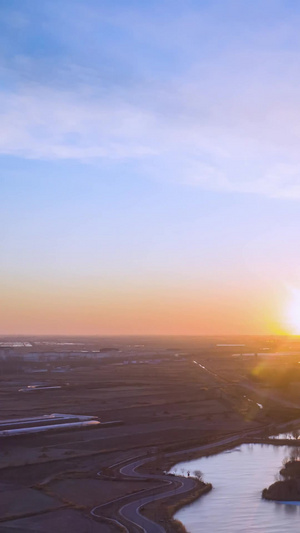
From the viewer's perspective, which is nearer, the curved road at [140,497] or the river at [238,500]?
the curved road at [140,497]

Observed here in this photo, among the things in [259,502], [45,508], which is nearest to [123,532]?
[45,508]

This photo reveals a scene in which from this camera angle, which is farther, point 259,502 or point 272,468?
point 272,468

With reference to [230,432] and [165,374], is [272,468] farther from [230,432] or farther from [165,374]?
[165,374]

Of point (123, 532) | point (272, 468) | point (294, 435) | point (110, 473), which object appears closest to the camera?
point (123, 532)

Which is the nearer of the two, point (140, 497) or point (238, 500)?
point (140, 497)

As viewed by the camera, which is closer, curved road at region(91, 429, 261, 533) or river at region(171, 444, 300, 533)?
curved road at region(91, 429, 261, 533)

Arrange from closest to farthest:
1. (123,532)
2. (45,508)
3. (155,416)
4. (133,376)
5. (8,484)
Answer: (123,532), (45,508), (8,484), (155,416), (133,376)
